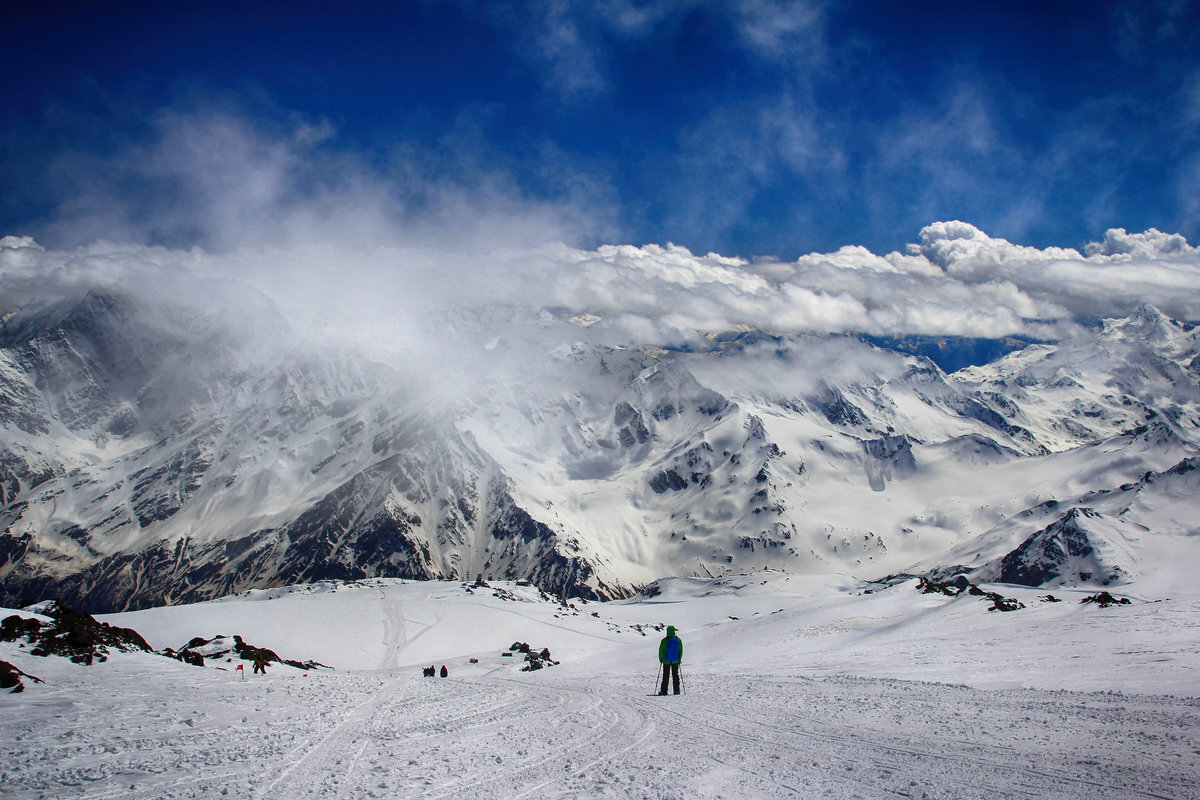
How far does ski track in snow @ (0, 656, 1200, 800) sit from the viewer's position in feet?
34.8

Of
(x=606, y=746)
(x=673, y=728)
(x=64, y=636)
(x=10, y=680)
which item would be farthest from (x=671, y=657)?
(x=64, y=636)

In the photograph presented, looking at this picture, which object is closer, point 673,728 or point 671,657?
point 673,728

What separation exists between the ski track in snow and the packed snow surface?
0.06 m

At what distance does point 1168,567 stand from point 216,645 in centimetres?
23692

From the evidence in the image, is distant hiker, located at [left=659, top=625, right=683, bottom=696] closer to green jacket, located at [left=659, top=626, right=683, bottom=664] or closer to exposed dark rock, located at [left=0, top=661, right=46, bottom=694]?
green jacket, located at [left=659, top=626, right=683, bottom=664]

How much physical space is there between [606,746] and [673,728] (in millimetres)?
2294

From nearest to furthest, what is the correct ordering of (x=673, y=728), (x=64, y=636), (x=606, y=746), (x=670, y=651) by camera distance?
(x=606, y=746)
(x=673, y=728)
(x=670, y=651)
(x=64, y=636)

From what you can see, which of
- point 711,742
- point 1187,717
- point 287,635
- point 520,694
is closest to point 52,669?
point 520,694

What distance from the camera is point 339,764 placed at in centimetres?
1216

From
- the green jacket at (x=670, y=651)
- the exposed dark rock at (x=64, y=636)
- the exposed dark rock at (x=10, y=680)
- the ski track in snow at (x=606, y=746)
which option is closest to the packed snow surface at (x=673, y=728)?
the ski track in snow at (x=606, y=746)

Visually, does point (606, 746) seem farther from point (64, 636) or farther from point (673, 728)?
point (64, 636)

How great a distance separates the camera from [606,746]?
13734 mm

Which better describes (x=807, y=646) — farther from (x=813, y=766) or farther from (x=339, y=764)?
(x=339, y=764)

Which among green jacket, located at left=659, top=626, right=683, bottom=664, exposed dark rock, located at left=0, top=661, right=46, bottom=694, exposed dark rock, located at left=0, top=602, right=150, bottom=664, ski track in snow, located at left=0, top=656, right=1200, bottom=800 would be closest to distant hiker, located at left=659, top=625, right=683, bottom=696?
green jacket, located at left=659, top=626, right=683, bottom=664
